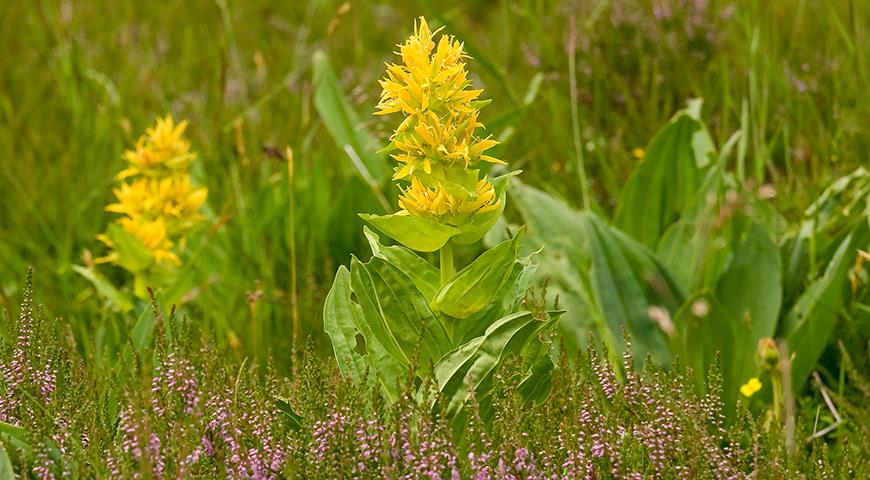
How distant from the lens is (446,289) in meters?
1.70

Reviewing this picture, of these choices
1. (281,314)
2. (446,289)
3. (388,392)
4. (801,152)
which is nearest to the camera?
(446,289)

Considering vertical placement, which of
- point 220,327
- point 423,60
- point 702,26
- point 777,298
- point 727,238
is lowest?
point 777,298

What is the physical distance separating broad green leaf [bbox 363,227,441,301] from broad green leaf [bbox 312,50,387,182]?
5.68 ft

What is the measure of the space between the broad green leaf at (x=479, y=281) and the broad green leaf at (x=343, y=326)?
0.20 meters

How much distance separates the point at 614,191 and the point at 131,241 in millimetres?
1342

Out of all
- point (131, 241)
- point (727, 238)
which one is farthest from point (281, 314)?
point (727, 238)

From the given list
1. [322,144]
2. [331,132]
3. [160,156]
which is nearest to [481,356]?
[160,156]

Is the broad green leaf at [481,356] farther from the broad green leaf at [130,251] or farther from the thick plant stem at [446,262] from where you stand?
the broad green leaf at [130,251]

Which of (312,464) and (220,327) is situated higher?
(220,327)

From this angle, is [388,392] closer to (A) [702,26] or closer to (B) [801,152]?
(B) [801,152]

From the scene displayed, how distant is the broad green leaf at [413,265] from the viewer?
178 cm

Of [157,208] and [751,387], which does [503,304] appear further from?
[157,208]

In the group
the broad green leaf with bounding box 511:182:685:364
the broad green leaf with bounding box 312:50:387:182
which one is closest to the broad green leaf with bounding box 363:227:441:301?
the broad green leaf with bounding box 511:182:685:364

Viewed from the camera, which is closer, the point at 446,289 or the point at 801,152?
the point at 446,289
